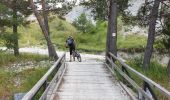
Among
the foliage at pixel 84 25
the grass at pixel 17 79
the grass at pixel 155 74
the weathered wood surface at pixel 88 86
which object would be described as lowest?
the grass at pixel 17 79

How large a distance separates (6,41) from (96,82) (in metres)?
19.2

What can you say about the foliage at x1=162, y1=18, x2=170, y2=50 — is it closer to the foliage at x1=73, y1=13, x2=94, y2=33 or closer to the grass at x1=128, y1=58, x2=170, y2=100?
the grass at x1=128, y1=58, x2=170, y2=100

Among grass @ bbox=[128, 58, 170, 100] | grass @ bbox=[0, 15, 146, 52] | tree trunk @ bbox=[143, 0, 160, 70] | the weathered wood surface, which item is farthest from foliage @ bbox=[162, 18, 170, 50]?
grass @ bbox=[0, 15, 146, 52]

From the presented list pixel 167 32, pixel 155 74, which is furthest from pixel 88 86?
pixel 167 32

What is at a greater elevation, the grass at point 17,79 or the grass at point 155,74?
the grass at point 155,74

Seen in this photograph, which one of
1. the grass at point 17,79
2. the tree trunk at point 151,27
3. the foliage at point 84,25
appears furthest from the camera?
the foliage at point 84,25

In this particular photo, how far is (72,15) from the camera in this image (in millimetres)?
91250

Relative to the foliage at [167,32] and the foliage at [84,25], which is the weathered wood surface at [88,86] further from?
the foliage at [84,25]

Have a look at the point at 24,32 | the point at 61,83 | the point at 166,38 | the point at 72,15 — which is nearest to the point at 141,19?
the point at 166,38

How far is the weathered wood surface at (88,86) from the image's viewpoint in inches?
564

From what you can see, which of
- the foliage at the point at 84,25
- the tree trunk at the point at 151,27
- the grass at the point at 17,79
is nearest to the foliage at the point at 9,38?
the grass at the point at 17,79

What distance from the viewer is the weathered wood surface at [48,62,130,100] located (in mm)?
14328

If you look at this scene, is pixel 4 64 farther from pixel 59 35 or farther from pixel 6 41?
pixel 59 35

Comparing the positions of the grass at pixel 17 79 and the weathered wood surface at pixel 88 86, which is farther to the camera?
the grass at pixel 17 79
